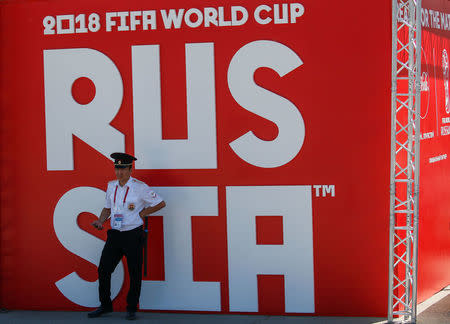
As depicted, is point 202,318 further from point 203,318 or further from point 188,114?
point 188,114

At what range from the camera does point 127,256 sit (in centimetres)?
709

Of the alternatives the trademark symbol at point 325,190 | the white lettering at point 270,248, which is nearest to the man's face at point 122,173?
the white lettering at point 270,248

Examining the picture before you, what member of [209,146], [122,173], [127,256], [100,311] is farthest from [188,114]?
[100,311]

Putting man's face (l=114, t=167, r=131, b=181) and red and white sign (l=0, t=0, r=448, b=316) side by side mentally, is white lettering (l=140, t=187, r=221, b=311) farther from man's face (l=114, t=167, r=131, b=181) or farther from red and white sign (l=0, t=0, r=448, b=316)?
man's face (l=114, t=167, r=131, b=181)

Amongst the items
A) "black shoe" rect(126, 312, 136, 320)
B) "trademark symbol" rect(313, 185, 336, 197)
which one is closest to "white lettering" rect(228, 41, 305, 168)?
"trademark symbol" rect(313, 185, 336, 197)

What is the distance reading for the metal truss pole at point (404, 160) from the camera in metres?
6.71

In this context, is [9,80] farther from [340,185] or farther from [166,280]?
[340,185]

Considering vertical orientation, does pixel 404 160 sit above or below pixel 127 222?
above

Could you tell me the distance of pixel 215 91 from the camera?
7.38 m

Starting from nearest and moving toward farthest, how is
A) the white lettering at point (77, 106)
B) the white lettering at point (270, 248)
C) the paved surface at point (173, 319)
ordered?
the paved surface at point (173, 319), the white lettering at point (270, 248), the white lettering at point (77, 106)

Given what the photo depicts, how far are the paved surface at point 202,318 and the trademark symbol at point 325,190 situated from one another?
4.18 feet

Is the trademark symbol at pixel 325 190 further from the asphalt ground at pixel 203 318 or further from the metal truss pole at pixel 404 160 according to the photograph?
the asphalt ground at pixel 203 318

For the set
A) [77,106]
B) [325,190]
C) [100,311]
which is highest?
[77,106]

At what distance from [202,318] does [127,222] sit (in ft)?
4.26
